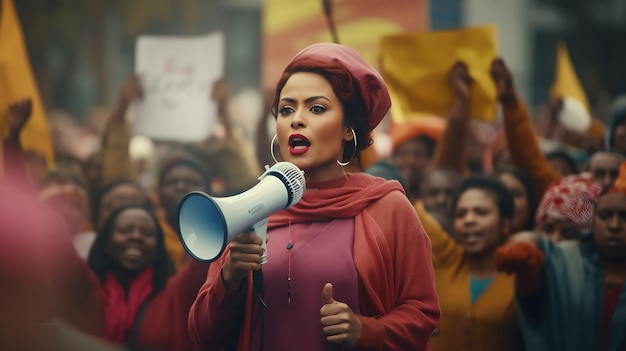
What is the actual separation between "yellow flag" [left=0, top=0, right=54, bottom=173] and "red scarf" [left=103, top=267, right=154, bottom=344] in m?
2.16

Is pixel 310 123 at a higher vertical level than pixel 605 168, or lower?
higher

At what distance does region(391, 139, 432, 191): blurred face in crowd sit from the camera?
26.4ft

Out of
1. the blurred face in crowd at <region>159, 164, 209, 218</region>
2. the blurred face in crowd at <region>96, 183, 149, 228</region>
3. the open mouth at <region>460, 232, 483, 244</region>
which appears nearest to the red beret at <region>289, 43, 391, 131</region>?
the open mouth at <region>460, 232, 483, 244</region>

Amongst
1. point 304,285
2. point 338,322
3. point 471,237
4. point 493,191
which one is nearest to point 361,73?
point 304,285

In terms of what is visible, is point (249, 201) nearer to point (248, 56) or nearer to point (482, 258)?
point (482, 258)

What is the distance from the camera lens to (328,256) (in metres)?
3.48

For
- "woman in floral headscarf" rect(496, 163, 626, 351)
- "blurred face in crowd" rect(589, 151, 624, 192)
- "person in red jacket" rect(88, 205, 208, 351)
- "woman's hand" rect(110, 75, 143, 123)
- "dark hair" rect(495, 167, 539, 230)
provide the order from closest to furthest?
"woman in floral headscarf" rect(496, 163, 626, 351) → "person in red jacket" rect(88, 205, 208, 351) → "blurred face in crowd" rect(589, 151, 624, 192) → "dark hair" rect(495, 167, 539, 230) → "woman's hand" rect(110, 75, 143, 123)

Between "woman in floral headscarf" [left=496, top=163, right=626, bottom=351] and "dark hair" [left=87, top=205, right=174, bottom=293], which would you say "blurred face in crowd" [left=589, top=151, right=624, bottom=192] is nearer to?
"woman in floral headscarf" [left=496, top=163, right=626, bottom=351]

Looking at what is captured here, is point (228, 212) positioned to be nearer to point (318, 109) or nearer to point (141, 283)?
point (318, 109)

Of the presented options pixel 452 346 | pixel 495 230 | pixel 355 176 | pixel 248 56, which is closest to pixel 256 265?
pixel 355 176

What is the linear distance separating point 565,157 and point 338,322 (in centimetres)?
475

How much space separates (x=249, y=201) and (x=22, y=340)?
1.16 metres

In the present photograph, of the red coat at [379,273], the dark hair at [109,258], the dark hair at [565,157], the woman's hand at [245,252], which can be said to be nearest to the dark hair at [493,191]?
the dark hair at [109,258]

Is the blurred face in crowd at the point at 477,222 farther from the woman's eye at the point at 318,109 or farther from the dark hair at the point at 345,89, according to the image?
the woman's eye at the point at 318,109
